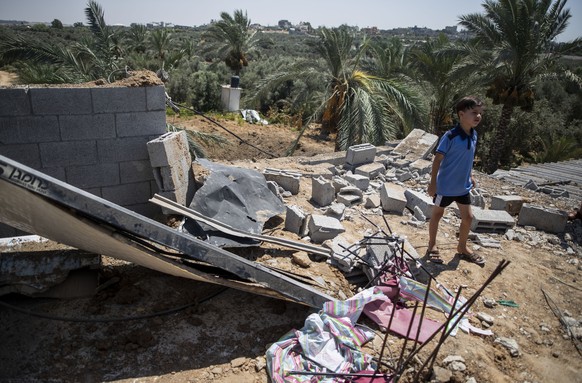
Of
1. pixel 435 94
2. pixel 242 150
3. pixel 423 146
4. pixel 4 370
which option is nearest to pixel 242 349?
pixel 4 370

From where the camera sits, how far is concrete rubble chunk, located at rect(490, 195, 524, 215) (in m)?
6.11

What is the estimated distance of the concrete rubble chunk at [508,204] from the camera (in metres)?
6.11

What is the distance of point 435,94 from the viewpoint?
14.9m

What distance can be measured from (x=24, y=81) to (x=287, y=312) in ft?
28.2

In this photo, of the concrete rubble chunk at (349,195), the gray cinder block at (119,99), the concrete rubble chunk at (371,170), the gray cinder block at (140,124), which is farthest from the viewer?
the concrete rubble chunk at (371,170)

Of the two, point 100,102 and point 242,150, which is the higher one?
point 100,102

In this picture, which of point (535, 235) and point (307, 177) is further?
point (307, 177)

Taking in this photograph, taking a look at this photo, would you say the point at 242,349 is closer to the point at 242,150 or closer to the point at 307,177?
the point at 307,177

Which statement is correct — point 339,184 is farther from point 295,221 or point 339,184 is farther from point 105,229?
point 105,229

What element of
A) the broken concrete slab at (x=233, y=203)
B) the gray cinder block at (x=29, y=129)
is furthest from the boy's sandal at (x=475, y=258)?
the gray cinder block at (x=29, y=129)

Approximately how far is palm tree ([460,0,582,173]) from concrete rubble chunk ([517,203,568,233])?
6.93 meters

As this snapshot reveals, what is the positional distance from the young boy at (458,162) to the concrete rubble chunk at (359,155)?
123 inches

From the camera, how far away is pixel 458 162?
13.4ft

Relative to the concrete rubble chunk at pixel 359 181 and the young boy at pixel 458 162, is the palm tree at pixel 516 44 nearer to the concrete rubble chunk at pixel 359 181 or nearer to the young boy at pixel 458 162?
the concrete rubble chunk at pixel 359 181
